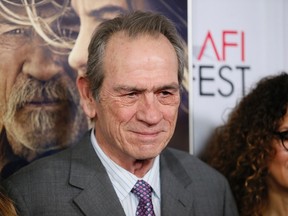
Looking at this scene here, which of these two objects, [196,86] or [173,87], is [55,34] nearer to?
[173,87]

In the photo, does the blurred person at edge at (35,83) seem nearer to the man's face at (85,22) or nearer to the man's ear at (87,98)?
the man's face at (85,22)

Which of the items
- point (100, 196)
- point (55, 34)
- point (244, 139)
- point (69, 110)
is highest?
point (55, 34)

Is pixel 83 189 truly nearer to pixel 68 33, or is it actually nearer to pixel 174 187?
pixel 174 187

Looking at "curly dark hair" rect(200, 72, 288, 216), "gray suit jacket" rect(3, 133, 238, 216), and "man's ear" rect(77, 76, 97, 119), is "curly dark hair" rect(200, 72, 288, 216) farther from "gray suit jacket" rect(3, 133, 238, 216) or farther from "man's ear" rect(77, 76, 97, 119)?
"man's ear" rect(77, 76, 97, 119)

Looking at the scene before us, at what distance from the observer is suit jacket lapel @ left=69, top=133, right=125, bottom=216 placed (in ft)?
4.87

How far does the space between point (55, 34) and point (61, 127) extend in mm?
339

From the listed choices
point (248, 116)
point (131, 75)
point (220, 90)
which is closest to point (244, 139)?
point (248, 116)

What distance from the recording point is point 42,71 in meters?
1.78

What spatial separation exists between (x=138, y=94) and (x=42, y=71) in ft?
1.53

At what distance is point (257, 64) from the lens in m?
2.25

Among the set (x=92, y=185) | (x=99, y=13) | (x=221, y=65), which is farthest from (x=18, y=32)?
(x=221, y=65)

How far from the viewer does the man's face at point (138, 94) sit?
147cm

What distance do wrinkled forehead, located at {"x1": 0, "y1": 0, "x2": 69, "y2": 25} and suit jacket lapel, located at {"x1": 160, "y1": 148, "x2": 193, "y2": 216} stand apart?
0.65 m

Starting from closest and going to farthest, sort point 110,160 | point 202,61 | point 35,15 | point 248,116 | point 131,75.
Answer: point 131,75
point 110,160
point 35,15
point 248,116
point 202,61
